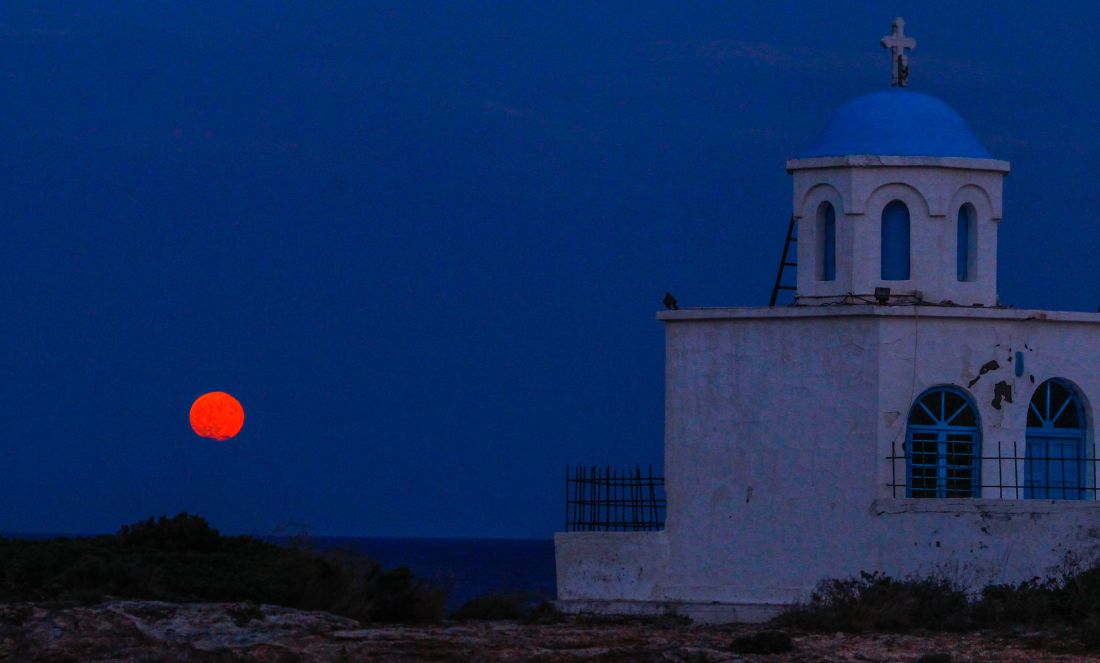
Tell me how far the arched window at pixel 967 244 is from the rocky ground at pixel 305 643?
810 cm

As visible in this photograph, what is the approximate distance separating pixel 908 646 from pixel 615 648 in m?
3.05

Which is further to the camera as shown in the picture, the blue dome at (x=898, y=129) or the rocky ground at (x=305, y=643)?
the blue dome at (x=898, y=129)

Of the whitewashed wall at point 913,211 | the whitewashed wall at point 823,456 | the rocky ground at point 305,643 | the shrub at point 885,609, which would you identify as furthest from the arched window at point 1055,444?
the rocky ground at point 305,643

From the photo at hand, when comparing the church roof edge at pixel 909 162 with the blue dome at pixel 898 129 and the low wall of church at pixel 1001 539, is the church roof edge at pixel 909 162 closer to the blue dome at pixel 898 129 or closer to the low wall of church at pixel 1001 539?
the blue dome at pixel 898 129

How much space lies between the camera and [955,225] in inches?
1003

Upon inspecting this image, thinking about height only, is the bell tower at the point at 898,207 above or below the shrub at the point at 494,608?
above

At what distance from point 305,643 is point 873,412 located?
9413 mm

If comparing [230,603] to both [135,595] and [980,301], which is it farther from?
[980,301]

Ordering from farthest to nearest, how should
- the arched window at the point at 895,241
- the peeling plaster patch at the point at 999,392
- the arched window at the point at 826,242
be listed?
the arched window at the point at 826,242 → the arched window at the point at 895,241 → the peeling plaster patch at the point at 999,392

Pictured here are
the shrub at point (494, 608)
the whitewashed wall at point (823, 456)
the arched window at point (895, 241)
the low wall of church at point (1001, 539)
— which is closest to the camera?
the shrub at point (494, 608)

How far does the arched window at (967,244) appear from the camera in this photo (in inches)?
1011

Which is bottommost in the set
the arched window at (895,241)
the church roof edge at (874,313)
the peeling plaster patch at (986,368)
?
the peeling plaster patch at (986,368)

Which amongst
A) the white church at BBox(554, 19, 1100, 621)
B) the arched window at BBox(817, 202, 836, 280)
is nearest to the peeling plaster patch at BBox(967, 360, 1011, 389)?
the white church at BBox(554, 19, 1100, 621)

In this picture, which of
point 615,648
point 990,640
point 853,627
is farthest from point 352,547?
point 990,640
